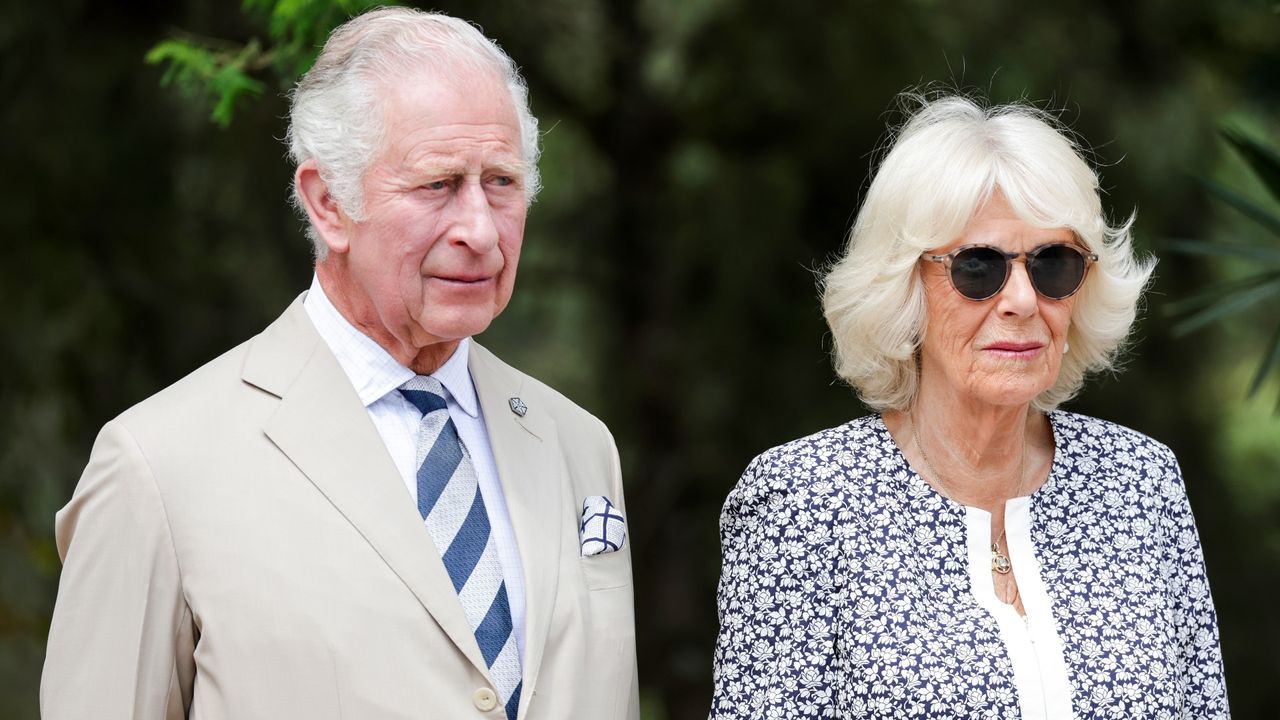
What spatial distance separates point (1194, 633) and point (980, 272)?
2.56 ft

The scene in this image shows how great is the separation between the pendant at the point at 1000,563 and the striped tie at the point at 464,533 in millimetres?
908

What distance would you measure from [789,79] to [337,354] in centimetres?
372

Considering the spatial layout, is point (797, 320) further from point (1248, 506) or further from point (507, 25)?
point (1248, 506)

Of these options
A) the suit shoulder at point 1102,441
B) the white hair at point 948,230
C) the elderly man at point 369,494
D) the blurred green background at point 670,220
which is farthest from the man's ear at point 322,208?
the blurred green background at point 670,220

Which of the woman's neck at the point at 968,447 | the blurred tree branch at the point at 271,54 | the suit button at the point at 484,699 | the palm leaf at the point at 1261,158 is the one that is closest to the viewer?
the suit button at the point at 484,699

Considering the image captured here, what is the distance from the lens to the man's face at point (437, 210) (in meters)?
2.30

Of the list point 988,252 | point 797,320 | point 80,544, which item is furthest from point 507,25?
point 80,544

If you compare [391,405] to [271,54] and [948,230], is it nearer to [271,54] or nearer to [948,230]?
[948,230]

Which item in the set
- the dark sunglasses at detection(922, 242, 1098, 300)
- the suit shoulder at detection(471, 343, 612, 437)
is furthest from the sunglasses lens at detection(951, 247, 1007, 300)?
the suit shoulder at detection(471, 343, 612, 437)

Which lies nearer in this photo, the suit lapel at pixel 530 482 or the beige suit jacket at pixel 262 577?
the beige suit jacket at pixel 262 577

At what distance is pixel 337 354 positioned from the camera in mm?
2426

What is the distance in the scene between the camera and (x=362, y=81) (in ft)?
7.68

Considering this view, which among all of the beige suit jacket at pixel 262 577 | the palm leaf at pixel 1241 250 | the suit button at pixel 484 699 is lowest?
the suit button at pixel 484 699

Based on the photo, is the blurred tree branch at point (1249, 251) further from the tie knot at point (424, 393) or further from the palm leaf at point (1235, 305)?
the tie knot at point (424, 393)
